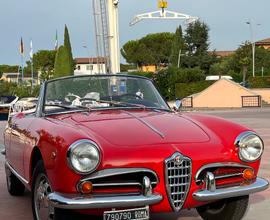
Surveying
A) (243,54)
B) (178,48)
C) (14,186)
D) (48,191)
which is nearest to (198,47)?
(178,48)

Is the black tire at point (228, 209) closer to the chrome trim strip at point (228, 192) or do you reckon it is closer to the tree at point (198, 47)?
the chrome trim strip at point (228, 192)

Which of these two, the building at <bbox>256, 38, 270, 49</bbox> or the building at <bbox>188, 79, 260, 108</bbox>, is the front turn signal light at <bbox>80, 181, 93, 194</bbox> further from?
the building at <bbox>256, 38, 270, 49</bbox>

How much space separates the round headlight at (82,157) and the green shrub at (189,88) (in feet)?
157

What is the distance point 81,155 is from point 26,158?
142cm

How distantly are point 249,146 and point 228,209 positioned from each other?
765mm

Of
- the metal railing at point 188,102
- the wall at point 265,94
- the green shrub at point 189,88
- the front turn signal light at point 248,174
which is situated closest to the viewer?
the front turn signal light at point 248,174

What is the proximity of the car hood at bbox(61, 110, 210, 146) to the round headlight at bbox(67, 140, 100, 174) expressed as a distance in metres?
0.22

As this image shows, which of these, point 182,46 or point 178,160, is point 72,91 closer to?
point 178,160

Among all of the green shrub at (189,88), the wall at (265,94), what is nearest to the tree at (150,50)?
the green shrub at (189,88)

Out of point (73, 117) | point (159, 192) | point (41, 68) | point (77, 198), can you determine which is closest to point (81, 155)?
point (77, 198)

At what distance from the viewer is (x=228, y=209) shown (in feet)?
17.2

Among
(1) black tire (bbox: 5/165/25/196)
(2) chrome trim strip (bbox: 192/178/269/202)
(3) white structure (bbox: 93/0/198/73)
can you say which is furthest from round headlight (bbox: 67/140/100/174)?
(3) white structure (bbox: 93/0/198/73)

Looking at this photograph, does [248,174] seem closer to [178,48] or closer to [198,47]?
[198,47]

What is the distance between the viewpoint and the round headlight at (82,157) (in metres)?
4.31
